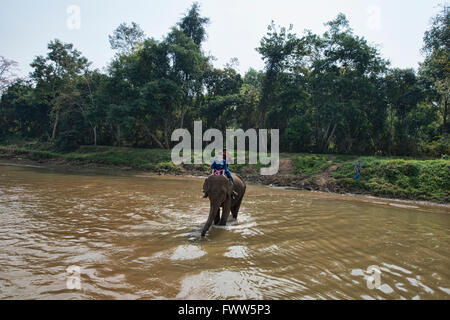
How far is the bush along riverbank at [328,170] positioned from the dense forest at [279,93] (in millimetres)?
3766

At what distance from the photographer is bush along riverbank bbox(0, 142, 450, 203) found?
1579 centimetres

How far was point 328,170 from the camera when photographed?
20766 mm

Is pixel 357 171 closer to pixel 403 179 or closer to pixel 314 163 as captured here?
pixel 403 179

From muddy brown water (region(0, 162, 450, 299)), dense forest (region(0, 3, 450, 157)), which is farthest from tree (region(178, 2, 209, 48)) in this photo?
muddy brown water (region(0, 162, 450, 299))

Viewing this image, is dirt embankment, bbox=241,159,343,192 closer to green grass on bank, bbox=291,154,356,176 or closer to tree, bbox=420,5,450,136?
green grass on bank, bbox=291,154,356,176

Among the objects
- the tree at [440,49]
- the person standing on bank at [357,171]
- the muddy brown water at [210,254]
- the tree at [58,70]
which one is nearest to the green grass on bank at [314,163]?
the person standing on bank at [357,171]

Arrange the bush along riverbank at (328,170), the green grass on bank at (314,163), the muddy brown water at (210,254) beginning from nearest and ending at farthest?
the muddy brown water at (210,254) → the bush along riverbank at (328,170) → the green grass on bank at (314,163)

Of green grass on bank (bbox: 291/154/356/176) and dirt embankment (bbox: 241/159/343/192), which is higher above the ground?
green grass on bank (bbox: 291/154/356/176)

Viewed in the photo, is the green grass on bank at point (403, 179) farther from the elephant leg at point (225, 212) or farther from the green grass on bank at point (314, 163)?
the elephant leg at point (225, 212)

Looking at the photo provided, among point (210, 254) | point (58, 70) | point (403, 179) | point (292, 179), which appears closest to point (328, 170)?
point (292, 179)

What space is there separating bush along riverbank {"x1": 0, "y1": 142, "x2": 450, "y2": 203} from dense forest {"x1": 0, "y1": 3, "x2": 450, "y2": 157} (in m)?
3.77

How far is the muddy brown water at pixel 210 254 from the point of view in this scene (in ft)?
13.1

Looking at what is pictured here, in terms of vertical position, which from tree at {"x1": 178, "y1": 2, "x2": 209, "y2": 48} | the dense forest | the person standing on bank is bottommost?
the person standing on bank
